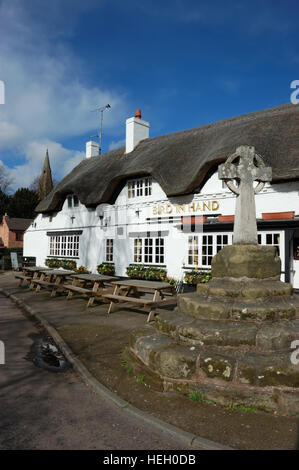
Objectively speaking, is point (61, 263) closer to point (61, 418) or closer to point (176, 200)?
point (176, 200)

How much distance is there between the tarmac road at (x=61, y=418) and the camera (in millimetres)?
3111

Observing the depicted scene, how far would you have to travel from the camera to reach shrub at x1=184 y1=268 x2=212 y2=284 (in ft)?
38.9

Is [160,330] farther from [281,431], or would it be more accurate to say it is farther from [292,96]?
[292,96]

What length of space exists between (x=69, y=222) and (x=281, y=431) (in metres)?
17.3

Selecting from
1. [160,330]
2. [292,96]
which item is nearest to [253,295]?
[160,330]

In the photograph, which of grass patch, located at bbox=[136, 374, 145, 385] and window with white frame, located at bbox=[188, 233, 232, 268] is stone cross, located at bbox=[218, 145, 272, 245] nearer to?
grass patch, located at bbox=[136, 374, 145, 385]

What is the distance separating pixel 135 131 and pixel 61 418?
1708 cm

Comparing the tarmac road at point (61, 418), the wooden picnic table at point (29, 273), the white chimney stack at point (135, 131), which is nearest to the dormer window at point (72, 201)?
the white chimney stack at point (135, 131)

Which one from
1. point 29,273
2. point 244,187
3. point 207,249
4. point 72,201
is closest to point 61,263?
point 29,273

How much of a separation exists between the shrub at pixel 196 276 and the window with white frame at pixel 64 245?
825 centimetres

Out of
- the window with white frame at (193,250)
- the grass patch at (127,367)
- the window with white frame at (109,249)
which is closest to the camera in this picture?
the grass patch at (127,367)

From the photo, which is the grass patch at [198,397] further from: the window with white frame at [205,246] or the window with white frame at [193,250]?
the window with white frame at [193,250]
